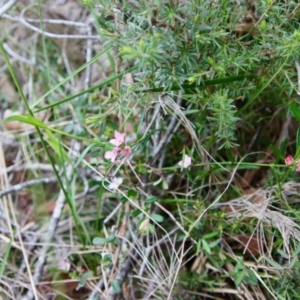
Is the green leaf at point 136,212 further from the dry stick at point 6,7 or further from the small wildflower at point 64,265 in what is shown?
the dry stick at point 6,7

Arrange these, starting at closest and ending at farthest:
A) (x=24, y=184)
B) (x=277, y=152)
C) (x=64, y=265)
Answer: (x=277, y=152), (x=64, y=265), (x=24, y=184)

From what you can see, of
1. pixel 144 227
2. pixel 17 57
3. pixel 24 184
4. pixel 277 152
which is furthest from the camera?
pixel 17 57

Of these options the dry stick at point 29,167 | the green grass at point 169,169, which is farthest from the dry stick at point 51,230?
the dry stick at point 29,167

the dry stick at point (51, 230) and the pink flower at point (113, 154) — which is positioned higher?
the pink flower at point (113, 154)

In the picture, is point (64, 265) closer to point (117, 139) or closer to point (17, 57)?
point (117, 139)

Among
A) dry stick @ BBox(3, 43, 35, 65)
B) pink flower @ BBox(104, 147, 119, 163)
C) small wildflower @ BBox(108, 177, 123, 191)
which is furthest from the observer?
dry stick @ BBox(3, 43, 35, 65)

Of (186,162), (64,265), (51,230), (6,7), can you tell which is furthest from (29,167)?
(186,162)

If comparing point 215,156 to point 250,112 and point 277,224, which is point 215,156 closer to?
point 250,112

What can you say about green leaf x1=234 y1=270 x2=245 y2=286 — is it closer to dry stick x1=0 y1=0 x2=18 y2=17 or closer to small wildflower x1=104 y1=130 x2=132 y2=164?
small wildflower x1=104 y1=130 x2=132 y2=164

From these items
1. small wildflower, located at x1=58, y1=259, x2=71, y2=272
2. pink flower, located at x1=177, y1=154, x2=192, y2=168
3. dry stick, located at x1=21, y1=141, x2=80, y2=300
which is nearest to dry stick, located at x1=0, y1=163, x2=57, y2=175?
dry stick, located at x1=21, y1=141, x2=80, y2=300

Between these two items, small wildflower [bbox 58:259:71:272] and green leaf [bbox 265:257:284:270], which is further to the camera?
small wildflower [bbox 58:259:71:272]

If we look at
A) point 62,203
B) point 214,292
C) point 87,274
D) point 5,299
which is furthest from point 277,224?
point 5,299
